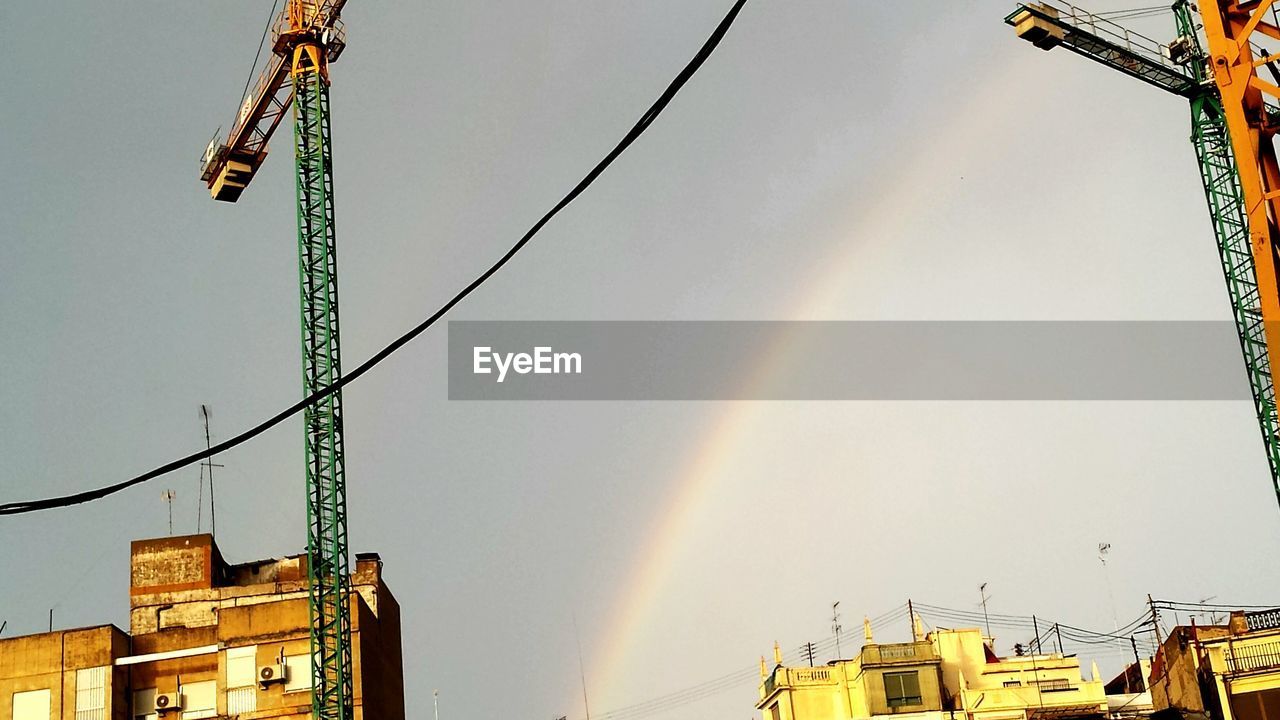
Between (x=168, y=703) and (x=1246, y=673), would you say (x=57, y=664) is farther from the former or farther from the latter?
(x=1246, y=673)

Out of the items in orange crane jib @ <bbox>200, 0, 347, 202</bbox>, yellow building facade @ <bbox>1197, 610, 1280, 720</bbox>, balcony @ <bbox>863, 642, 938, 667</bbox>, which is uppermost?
orange crane jib @ <bbox>200, 0, 347, 202</bbox>

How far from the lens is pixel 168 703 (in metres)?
→ 64.9

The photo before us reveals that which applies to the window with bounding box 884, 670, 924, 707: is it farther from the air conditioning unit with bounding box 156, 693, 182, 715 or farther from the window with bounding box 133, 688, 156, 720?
the window with bounding box 133, 688, 156, 720

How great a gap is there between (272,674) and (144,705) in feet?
20.4

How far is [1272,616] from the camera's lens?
58094 millimetres

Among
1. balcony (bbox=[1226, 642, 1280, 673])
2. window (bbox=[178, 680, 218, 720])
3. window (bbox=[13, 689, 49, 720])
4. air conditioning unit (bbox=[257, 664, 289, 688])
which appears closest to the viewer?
balcony (bbox=[1226, 642, 1280, 673])

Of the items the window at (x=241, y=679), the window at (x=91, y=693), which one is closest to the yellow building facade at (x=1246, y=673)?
the window at (x=241, y=679)

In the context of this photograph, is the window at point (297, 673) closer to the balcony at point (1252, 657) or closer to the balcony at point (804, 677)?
the balcony at point (804, 677)

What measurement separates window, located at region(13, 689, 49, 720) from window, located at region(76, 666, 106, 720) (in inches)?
51.1

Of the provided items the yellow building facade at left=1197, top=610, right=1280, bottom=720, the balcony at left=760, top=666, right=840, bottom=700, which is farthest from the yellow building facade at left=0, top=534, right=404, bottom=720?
the yellow building facade at left=1197, top=610, right=1280, bottom=720

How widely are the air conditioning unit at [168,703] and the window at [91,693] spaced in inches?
99.2

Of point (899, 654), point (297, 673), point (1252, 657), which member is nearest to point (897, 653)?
point (899, 654)

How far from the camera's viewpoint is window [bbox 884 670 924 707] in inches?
2606

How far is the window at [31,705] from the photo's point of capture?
62.3 meters
